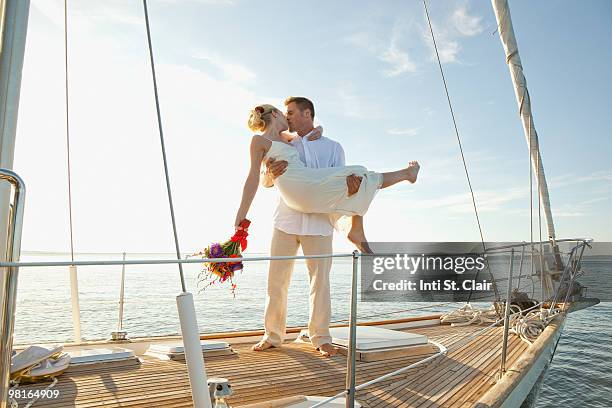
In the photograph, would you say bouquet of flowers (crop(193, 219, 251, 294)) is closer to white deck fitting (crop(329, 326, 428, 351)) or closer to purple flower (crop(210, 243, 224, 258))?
purple flower (crop(210, 243, 224, 258))

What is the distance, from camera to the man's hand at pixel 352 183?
9.62ft

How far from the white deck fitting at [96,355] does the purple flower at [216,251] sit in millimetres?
699

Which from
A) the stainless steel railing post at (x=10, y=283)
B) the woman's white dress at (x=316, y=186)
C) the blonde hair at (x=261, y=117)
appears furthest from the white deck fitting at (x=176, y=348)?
the stainless steel railing post at (x=10, y=283)

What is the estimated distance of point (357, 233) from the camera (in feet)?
10.4

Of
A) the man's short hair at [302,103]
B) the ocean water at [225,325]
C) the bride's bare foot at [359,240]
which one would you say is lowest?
the ocean water at [225,325]

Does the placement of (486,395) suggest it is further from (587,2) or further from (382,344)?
(587,2)

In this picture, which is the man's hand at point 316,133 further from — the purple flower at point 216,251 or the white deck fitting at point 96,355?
the white deck fitting at point 96,355

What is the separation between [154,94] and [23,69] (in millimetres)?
434

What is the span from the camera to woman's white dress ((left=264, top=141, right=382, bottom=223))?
9.48ft

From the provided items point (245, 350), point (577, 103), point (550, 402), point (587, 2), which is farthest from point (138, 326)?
point (577, 103)

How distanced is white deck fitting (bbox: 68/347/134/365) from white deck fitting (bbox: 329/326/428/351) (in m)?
1.16

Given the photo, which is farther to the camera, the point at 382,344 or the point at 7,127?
the point at 382,344

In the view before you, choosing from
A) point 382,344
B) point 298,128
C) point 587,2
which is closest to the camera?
point 382,344

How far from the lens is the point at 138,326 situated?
23.8 feet
